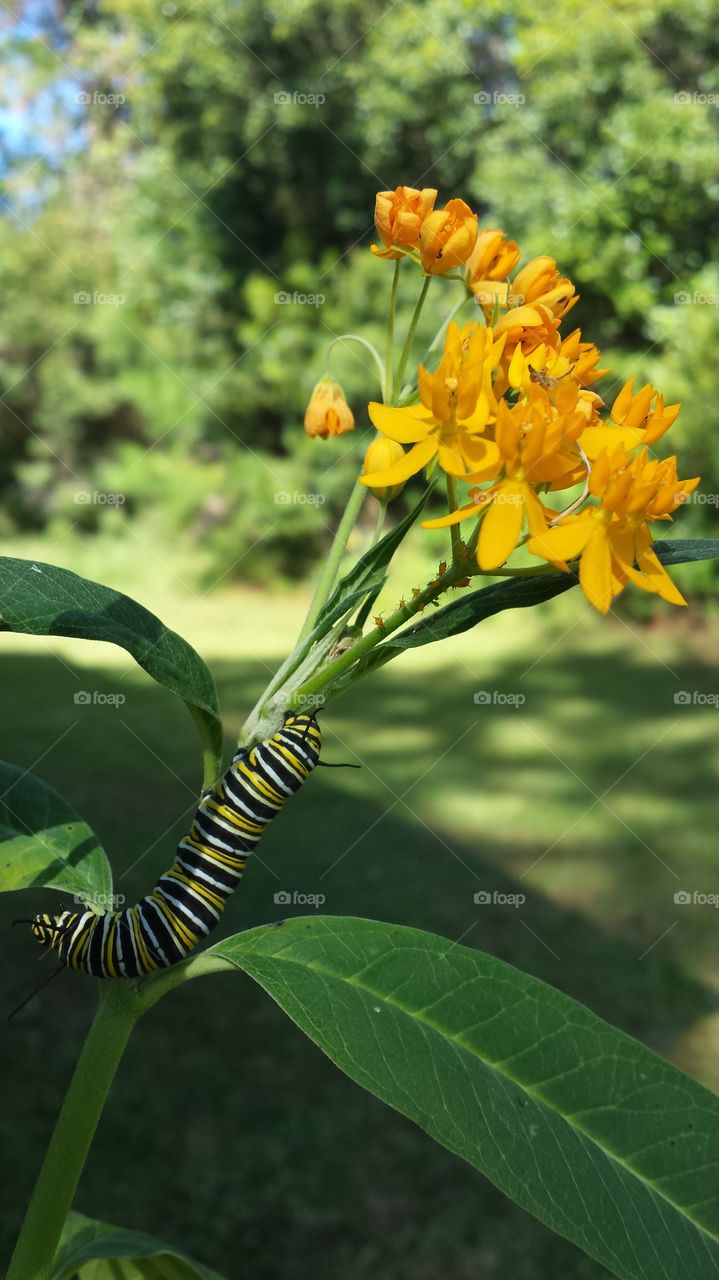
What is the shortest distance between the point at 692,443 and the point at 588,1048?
724cm

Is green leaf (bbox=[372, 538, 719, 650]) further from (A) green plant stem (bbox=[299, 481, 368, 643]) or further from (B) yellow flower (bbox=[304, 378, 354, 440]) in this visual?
(B) yellow flower (bbox=[304, 378, 354, 440])

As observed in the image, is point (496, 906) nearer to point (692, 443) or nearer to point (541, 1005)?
point (541, 1005)

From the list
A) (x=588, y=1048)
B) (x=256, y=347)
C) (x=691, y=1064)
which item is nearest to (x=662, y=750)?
(x=691, y=1064)

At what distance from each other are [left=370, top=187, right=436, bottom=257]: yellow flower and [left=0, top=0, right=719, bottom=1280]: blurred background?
2.33m

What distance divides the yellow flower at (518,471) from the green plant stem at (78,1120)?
507 millimetres

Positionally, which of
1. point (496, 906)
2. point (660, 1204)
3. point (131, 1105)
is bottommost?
point (131, 1105)

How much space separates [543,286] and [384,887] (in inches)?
142

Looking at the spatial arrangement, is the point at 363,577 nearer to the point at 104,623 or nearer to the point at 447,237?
the point at 104,623

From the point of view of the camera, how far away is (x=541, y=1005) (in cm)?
98

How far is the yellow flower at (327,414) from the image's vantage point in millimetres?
1374

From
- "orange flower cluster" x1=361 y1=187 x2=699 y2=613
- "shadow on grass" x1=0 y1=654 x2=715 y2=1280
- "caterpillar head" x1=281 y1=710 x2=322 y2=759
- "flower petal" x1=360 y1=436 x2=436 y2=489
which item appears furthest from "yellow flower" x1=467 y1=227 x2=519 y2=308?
"shadow on grass" x1=0 y1=654 x2=715 y2=1280

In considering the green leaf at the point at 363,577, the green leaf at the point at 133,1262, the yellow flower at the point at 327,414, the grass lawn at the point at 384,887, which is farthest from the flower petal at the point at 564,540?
the grass lawn at the point at 384,887

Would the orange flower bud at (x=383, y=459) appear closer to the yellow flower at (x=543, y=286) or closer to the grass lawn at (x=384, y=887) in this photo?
the yellow flower at (x=543, y=286)

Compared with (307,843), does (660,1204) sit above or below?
above
